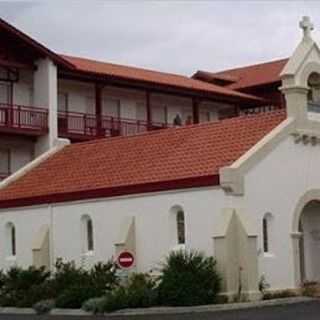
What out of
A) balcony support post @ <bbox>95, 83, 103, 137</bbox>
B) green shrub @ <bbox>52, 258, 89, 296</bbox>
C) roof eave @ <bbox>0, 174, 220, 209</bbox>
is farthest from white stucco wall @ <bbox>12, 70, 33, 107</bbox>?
green shrub @ <bbox>52, 258, 89, 296</bbox>

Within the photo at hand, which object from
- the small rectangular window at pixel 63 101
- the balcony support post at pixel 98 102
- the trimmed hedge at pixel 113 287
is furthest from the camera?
the balcony support post at pixel 98 102

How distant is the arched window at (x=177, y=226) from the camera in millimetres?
30797

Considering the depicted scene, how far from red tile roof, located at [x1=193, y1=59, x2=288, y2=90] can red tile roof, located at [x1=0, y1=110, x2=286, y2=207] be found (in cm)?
2952

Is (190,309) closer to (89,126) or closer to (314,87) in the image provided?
(314,87)

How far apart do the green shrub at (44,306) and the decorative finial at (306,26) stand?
1218 centimetres

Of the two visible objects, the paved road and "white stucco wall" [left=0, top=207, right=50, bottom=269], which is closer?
the paved road

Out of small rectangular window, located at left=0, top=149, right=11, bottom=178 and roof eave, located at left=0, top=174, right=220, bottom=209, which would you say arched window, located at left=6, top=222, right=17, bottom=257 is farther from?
small rectangular window, located at left=0, top=149, right=11, bottom=178

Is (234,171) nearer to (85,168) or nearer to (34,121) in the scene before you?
(85,168)

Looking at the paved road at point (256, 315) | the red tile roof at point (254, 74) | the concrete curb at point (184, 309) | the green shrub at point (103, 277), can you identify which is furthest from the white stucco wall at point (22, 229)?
the red tile roof at point (254, 74)

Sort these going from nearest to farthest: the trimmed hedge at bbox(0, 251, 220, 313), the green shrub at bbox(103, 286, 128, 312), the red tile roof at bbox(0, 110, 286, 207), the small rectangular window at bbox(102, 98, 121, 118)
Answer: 1. the green shrub at bbox(103, 286, 128, 312)
2. the trimmed hedge at bbox(0, 251, 220, 313)
3. the red tile roof at bbox(0, 110, 286, 207)
4. the small rectangular window at bbox(102, 98, 121, 118)

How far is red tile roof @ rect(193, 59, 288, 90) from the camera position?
220 feet

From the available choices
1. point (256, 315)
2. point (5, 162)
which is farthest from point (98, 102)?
point (256, 315)

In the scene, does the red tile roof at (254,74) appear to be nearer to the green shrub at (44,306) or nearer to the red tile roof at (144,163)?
the red tile roof at (144,163)

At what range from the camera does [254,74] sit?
230 feet
